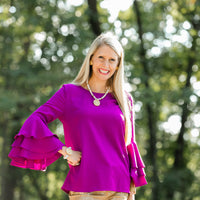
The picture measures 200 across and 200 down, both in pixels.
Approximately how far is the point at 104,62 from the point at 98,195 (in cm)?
106

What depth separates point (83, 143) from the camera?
321 centimetres

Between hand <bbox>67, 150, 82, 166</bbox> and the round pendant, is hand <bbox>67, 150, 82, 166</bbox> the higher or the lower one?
the lower one

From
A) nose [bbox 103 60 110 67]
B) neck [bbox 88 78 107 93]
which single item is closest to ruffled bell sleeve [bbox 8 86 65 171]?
neck [bbox 88 78 107 93]

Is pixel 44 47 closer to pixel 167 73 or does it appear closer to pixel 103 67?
pixel 167 73

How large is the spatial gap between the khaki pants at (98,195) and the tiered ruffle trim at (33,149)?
0.36 meters

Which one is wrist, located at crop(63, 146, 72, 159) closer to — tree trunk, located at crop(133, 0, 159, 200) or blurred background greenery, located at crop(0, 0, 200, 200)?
blurred background greenery, located at crop(0, 0, 200, 200)

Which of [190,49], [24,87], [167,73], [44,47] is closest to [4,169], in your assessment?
[24,87]

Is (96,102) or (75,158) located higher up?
(96,102)

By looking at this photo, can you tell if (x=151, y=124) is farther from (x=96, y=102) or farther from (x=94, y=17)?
(x=96, y=102)

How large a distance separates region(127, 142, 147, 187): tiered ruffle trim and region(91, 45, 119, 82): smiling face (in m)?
0.63

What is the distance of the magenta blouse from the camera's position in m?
3.16

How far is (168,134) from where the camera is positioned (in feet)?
42.1

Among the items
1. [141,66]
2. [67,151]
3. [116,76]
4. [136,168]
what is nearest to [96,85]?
[116,76]

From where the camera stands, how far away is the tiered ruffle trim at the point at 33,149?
3.15 metres
